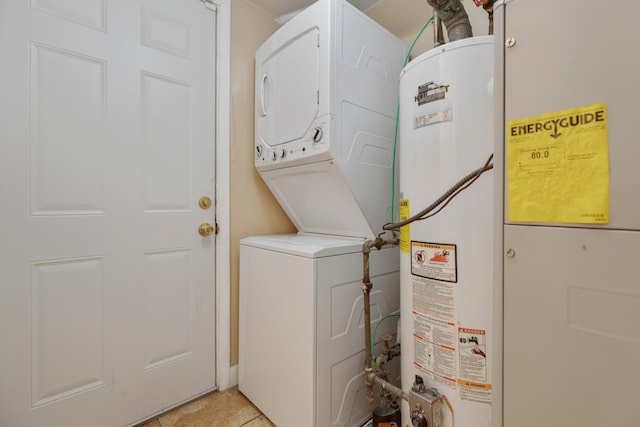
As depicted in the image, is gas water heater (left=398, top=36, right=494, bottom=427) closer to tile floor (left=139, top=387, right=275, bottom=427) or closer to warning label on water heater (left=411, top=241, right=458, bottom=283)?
warning label on water heater (left=411, top=241, right=458, bottom=283)

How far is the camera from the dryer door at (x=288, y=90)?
1342 millimetres

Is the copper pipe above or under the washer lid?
under

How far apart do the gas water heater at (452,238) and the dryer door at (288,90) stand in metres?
0.51

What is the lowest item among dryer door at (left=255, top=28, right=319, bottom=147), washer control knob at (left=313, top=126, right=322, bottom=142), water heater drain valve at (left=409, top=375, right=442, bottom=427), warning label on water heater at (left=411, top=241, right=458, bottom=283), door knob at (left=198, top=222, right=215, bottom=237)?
water heater drain valve at (left=409, top=375, right=442, bottom=427)

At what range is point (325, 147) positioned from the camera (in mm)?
1261

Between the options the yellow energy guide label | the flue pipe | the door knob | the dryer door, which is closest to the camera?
the yellow energy guide label

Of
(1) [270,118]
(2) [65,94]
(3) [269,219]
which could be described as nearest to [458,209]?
(1) [270,118]

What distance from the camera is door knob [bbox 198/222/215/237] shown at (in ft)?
5.26

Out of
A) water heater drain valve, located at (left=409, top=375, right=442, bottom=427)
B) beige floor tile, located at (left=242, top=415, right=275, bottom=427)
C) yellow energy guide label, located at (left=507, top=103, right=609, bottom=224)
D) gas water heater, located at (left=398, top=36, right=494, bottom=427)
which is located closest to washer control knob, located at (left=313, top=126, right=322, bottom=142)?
gas water heater, located at (left=398, top=36, right=494, bottom=427)

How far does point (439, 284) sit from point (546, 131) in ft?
1.85

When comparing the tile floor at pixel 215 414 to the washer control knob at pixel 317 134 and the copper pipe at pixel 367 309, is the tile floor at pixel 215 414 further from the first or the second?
the washer control knob at pixel 317 134

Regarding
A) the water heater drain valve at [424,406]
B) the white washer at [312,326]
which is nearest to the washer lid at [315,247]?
the white washer at [312,326]

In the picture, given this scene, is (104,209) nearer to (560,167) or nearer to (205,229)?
(205,229)

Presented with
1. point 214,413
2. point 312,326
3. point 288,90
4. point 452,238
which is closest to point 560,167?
point 452,238
